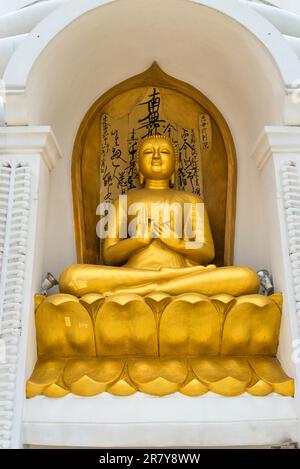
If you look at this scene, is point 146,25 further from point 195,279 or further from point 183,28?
point 195,279

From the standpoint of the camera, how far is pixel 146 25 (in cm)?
330

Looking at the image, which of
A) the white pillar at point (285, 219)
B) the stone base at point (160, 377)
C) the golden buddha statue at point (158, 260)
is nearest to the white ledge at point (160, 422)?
the stone base at point (160, 377)

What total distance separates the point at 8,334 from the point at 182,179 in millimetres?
1783

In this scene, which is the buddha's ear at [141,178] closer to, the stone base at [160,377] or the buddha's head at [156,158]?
the buddha's head at [156,158]

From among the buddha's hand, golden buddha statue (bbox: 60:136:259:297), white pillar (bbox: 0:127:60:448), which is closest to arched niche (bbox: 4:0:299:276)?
white pillar (bbox: 0:127:60:448)

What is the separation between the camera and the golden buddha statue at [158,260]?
2604 millimetres

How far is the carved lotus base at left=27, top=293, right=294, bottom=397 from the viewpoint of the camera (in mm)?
2418

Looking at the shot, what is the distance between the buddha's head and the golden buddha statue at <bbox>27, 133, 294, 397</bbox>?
34.9 inches

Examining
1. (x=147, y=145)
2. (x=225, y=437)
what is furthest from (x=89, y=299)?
(x=147, y=145)

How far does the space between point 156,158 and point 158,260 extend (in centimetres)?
75

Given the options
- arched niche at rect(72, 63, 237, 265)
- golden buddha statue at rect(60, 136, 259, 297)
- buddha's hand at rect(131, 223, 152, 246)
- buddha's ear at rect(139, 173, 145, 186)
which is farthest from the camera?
buddha's ear at rect(139, 173, 145, 186)

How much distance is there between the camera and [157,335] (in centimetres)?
248

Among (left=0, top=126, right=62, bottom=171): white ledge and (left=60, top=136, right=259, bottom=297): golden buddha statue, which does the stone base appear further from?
(left=0, top=126, right=62, bottom=171): white ledge
